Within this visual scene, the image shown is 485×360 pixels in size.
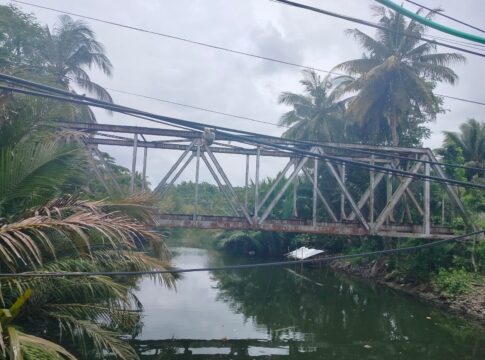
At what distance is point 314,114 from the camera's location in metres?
27.3

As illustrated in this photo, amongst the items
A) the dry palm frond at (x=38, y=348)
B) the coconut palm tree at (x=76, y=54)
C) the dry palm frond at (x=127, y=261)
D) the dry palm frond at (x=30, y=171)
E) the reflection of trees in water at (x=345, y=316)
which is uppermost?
the coconut palm tree at (x=76, y=54)

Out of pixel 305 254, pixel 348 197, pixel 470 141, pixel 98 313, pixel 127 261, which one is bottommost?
pixel 305 254

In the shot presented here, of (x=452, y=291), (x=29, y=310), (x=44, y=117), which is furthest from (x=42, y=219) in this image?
(x=452, y=291)

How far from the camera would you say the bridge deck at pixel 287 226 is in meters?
12.1

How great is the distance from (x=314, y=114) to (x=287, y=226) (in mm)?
15964

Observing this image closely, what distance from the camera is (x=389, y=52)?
20953 mm

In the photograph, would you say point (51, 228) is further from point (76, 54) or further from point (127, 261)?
point (76, 54)

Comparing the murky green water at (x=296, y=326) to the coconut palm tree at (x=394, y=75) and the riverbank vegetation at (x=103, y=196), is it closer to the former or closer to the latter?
the riverbank vegetation at (x=103, y=196)

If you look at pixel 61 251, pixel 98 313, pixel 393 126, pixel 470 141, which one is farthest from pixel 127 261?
pixel 470 141

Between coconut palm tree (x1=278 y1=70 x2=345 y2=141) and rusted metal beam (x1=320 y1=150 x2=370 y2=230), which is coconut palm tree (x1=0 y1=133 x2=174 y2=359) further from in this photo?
coconut palm tree (x1=278 y1=70 x2=345 y2=141)

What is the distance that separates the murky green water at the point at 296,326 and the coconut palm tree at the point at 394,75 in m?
9.02

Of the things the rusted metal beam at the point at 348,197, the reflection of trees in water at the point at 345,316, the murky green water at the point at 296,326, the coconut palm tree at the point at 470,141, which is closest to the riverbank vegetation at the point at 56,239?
the murky green water at the point at 296,326

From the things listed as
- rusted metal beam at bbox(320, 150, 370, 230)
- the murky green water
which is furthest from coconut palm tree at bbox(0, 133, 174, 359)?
rusted metal beam at bbox(320, 150, 370, 230)

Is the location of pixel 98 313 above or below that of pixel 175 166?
below
